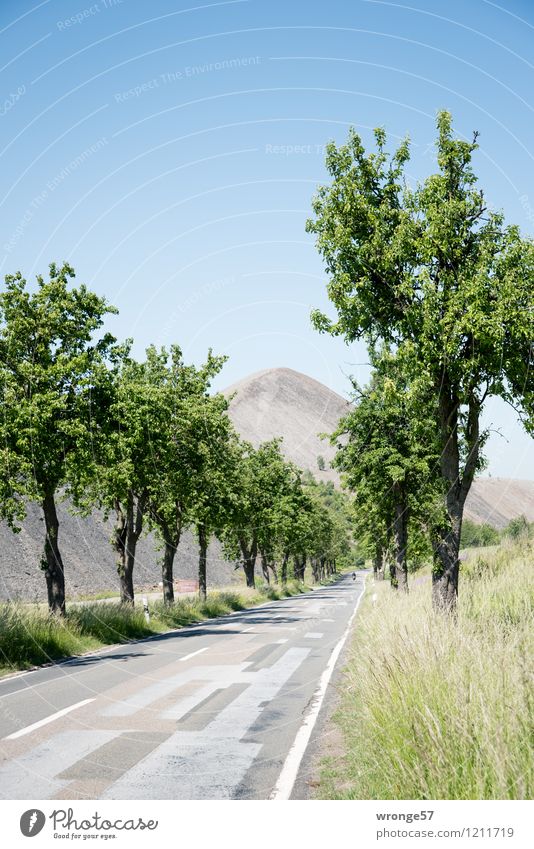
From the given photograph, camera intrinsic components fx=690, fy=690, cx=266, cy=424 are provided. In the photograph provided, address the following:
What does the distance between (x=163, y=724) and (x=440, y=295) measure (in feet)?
30.2

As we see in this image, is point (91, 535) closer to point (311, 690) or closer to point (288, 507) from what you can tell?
point (288, 507)

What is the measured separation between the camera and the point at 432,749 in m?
4.98

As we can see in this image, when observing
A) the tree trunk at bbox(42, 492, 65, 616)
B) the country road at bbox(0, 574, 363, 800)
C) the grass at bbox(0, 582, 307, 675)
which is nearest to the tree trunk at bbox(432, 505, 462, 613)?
the country road at bbox(0, 574, 363, 800)

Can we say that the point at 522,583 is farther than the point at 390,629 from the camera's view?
Yes

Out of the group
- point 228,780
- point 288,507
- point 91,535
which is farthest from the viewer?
point 91,535

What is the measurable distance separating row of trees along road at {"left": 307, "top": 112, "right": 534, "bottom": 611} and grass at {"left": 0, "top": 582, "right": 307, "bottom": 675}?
385 inches

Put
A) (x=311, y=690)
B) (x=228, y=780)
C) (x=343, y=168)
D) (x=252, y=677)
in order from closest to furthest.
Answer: (x=228, y=780) < (x=311, y=690) < (x=252, y=677) < (x=343, y=168)

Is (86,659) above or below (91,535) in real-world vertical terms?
below

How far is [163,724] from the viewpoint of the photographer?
9289mm

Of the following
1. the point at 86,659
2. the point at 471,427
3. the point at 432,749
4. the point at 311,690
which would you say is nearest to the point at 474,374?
the point at 471,427

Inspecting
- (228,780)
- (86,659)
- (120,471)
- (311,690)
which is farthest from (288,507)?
(228,780)

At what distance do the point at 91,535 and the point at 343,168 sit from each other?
71.6 metres

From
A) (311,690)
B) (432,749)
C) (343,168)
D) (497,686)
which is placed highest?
(343,168)

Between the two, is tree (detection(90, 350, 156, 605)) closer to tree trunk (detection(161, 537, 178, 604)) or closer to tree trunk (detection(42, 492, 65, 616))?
tree trunk (detection(42, 492, 65, 616))
